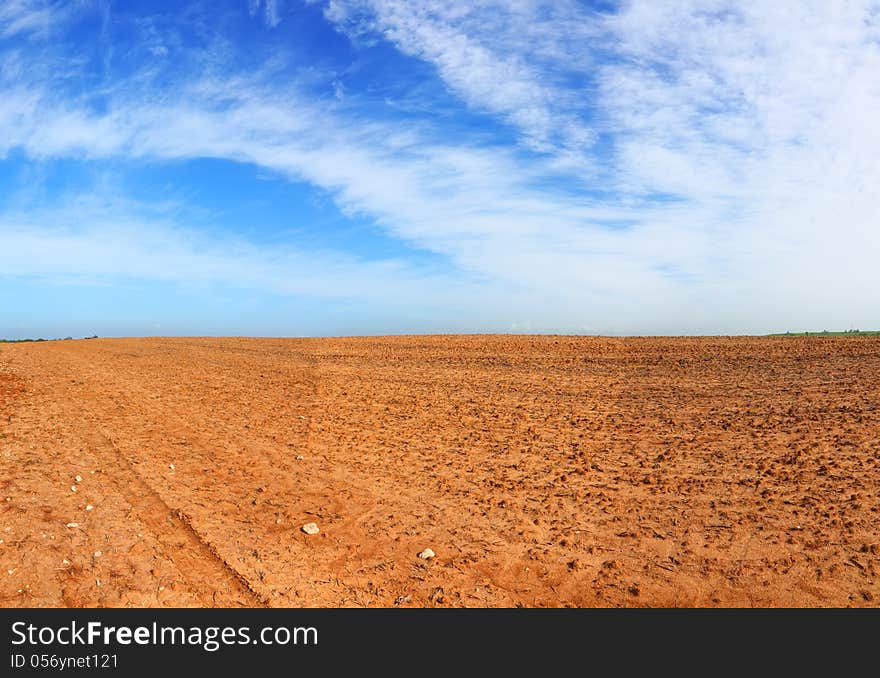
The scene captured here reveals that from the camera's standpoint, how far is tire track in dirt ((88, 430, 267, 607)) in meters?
5.23

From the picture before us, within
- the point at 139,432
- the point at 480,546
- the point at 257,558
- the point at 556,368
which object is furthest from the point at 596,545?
the point at 556,368

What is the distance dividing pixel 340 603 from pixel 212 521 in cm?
268

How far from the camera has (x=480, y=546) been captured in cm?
651

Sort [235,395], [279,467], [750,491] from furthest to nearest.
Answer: [235,395] → [279,467] → [750,491]

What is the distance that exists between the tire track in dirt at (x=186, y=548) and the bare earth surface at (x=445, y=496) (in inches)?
1.1

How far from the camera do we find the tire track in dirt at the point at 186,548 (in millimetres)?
5227

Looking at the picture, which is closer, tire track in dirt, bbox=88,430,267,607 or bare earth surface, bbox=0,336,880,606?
tire track in dirt, bbox=88,430,267,607

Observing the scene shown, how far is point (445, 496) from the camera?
26.8 ft

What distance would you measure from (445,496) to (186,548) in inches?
140

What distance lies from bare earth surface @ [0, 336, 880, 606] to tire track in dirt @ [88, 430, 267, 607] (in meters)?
0.03

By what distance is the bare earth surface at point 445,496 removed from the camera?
5520 millimetres

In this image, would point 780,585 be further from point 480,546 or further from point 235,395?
→ point 235,395

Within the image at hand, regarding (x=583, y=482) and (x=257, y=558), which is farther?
(x=583, y=482)

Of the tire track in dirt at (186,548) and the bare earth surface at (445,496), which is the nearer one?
the tire track in dirt at (186,548)
